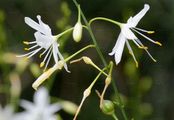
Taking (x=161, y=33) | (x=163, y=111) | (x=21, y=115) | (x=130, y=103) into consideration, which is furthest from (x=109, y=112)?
(x=161, y=33)

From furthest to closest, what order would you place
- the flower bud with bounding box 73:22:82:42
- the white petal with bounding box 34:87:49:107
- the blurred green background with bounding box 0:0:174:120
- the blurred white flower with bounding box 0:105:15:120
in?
the blurred green background with bounding box 0:0:174:120 < the white petal with bounding box 34:87:49:107 < the blurred white flower with bounding box 0:105:15:120 < the flower bud with bounding box 73:22:82:42

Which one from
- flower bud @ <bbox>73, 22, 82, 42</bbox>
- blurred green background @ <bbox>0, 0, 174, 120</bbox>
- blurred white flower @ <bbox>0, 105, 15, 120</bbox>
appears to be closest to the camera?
flower bud @ <bbox>73, 22, 82, 42</bbox>

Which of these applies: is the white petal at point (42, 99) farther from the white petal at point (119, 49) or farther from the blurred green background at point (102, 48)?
the white petal at point (119, 49)

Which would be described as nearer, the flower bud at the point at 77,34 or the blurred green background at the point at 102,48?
the flower bud at the point at 77,34

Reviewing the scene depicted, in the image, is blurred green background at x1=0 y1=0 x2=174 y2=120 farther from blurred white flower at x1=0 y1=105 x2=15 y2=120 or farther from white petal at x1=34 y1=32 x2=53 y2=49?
white petal at x1=34 y1=32 x2=53 y2=49

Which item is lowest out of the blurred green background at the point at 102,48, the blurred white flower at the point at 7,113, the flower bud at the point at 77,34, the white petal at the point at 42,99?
the blurred green background at the point at 102,48

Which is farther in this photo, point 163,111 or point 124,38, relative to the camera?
point 163,111

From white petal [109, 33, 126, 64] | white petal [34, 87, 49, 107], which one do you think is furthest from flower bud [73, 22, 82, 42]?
white petal [34, 87, 49, 107]

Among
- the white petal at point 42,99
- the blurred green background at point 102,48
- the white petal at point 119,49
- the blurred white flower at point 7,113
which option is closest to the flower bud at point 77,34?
the white petal at point 119,49

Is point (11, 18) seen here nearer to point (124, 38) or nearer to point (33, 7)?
point (33, 7)

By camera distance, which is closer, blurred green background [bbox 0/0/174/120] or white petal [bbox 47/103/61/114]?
white petal [bbox 47/103/61/114]

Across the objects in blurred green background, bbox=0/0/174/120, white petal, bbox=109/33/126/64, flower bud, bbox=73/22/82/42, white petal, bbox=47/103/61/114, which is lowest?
blurred green background, bbox=0/0/174/120
